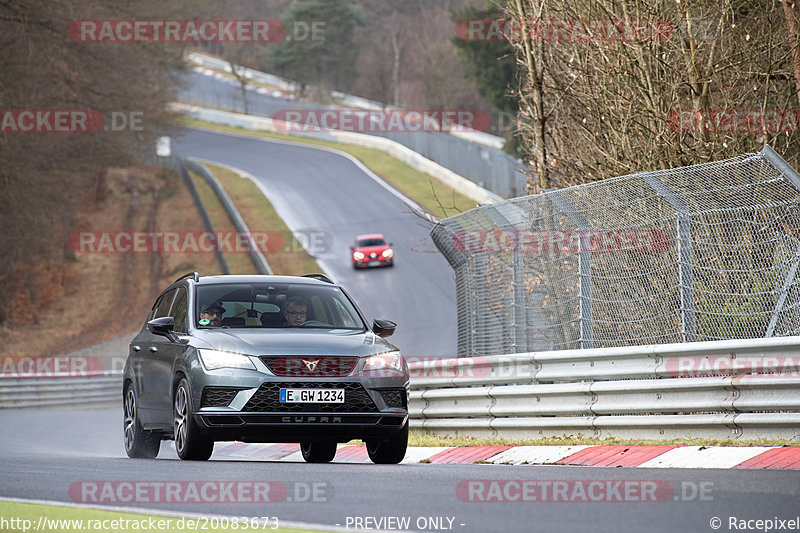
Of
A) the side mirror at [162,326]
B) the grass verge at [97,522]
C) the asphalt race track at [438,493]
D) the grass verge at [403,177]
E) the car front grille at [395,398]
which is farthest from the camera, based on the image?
the grass verge at [403,177]

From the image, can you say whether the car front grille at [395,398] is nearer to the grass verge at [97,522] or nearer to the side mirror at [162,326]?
the side mirror at [162,326]

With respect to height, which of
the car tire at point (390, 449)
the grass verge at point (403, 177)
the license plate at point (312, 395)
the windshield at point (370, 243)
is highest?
the grass verge at point (403, 177)

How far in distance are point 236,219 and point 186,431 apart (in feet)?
146

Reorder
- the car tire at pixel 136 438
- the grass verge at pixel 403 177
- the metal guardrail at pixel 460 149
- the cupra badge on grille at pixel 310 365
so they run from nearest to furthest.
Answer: the cupra badge on grille at pixel 310 365 → the car tire at pixel 136 438 → the metal guardrail at pixel 460 149 → the grass verge at pixel 403 177

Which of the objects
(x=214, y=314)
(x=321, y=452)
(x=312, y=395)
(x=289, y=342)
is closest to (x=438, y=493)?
(x=312, y=395)

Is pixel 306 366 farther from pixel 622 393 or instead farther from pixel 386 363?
pixel 622 393

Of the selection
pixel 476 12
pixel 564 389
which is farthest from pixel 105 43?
pixel 564 389

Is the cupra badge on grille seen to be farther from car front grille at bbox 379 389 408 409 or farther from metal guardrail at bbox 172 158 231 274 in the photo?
metal guardrail at bbox 172 158 231 274

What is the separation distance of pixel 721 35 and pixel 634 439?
20.5 ft

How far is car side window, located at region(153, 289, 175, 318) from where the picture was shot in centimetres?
1231

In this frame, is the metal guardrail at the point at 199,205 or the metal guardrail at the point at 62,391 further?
the metal guardrail at the point at 199,205

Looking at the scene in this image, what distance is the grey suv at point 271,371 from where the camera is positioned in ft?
32.9

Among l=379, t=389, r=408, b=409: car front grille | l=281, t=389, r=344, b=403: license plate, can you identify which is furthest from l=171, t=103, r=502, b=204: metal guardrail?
l=281, t=389, r=344, b=403: license plate

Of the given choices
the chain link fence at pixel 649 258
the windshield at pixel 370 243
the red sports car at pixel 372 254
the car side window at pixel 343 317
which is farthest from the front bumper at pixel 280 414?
the windshield at pixel 370 243
